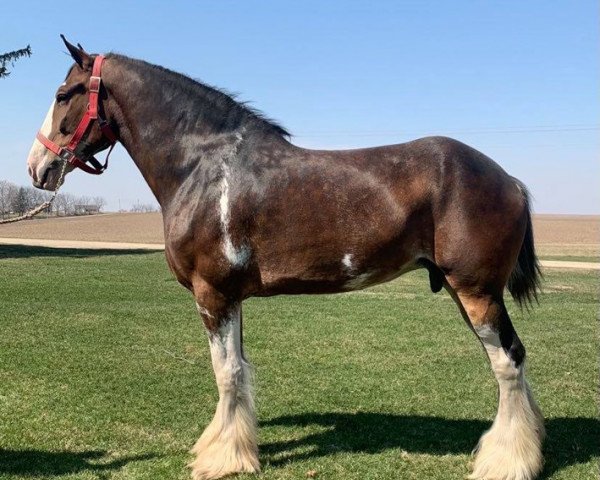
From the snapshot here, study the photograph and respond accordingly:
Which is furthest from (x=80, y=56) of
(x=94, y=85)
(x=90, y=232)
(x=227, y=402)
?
(x=90, y=232)

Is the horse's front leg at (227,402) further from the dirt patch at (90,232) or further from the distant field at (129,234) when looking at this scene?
the dirt patch at (90,232)

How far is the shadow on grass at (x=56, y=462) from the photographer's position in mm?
3879

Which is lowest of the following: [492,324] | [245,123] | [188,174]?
[492,324]

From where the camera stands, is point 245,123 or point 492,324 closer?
point 492,324

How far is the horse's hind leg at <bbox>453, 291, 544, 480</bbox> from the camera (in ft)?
12.3

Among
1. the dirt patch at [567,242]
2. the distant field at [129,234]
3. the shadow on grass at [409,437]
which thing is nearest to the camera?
the shadow on grass at [409,437]

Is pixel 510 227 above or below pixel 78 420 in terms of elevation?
above

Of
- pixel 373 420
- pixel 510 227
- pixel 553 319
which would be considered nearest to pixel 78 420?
pixel 373 420

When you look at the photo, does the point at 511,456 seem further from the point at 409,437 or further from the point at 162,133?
the point at 162,133

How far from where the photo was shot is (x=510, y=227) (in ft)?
12.2

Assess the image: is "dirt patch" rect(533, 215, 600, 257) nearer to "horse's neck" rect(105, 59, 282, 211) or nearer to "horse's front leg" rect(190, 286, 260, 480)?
"horse's front leg" rect(190, 286, 260, 480)

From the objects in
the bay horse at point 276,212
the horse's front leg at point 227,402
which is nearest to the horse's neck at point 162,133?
the bay horse at point 276,212

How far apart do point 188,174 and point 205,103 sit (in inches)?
21.9

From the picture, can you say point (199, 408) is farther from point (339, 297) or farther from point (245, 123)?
point (339, 297)
